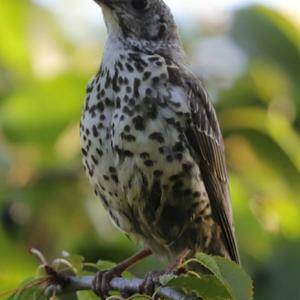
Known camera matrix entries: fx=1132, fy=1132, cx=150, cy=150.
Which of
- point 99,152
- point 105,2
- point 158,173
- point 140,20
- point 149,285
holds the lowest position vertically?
point 149,285

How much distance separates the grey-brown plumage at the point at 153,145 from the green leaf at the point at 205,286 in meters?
1.23

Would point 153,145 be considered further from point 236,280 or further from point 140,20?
point 236,280

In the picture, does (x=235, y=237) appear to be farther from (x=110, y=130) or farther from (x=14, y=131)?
(x=14, y=131)

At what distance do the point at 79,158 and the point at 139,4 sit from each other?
111 cm

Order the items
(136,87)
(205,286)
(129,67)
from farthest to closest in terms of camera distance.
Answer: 1. (129,67)
2. (136,87)
3. (205,286)

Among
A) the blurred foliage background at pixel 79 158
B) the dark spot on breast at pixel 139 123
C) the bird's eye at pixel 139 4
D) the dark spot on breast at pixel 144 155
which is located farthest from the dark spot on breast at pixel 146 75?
the blurred foliage background at pixel 79 158

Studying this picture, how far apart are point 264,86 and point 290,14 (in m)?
0.43

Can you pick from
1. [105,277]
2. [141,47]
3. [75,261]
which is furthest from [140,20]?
[75,261]

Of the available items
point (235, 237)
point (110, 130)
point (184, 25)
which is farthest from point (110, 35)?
point (184, 25)

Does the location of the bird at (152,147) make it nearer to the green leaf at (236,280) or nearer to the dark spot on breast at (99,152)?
the dark spot on breast at (99,152)

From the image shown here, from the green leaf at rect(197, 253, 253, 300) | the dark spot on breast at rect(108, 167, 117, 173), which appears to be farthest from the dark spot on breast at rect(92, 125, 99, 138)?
the green leaf at rect(197, 253, 253, 300)

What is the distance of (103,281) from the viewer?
4.43 metres

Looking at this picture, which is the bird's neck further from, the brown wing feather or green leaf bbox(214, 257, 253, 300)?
green leaf bbox(214, 257, 253, 300)

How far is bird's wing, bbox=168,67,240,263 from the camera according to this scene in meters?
4.97
